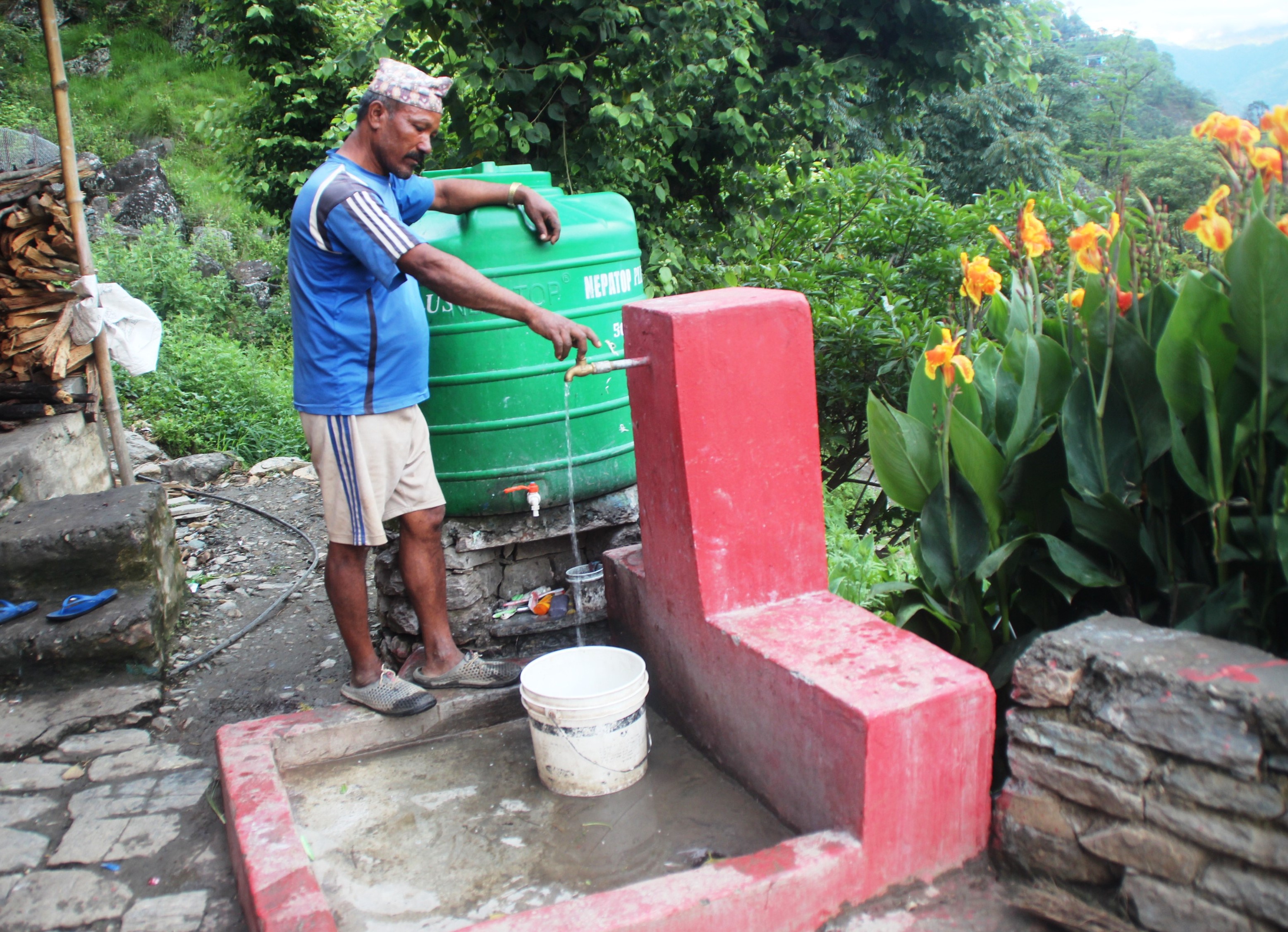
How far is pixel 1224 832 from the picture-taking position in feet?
5.59

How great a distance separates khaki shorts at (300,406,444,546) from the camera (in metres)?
2.88

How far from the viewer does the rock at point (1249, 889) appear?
164cm

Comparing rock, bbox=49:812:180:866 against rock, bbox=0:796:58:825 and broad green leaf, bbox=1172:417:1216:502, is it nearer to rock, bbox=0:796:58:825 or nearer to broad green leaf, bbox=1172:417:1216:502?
rock, bbox=0:796:58:825

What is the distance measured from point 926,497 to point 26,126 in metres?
16.7

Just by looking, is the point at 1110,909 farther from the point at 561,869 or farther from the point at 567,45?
the point at 567,45

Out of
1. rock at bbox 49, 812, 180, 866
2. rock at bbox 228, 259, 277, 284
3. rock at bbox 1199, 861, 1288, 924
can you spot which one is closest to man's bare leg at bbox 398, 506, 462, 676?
rock at bbox 49, 812, 180, 866

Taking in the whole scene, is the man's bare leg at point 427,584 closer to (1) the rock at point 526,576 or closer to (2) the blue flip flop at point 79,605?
(1) the rock at point 526,576

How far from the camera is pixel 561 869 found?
2.28 m

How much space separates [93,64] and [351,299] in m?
20.3

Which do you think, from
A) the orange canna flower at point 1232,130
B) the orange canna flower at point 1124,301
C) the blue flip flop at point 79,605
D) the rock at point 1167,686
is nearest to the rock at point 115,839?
the blue flip flop at point 79,605

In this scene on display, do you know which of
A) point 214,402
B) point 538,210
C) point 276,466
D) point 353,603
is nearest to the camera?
point 353,603

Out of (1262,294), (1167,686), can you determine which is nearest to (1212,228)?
(1262,294)

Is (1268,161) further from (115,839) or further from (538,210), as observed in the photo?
(115,839)

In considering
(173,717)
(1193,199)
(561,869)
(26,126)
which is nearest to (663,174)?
(173,717)
